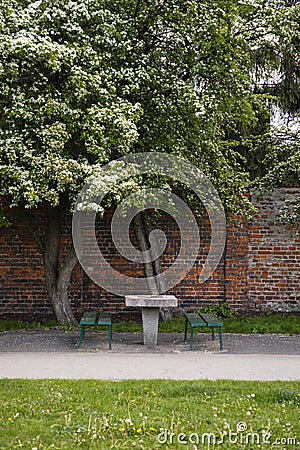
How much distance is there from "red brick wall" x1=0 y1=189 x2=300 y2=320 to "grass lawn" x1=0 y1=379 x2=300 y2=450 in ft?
18.2

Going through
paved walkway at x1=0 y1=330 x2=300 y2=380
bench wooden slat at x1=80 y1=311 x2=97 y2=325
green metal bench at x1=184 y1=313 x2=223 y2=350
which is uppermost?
bench wooden slat at x1=80 y1=311 x2=97 y2=325

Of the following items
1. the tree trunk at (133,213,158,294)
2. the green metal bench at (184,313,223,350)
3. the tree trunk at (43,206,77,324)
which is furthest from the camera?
the tree trunk at (133,213,158,294)

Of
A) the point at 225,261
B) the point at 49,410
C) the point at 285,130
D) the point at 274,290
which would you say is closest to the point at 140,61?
the point at 285,130

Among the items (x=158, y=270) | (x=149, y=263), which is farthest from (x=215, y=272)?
(x=149, y=263)

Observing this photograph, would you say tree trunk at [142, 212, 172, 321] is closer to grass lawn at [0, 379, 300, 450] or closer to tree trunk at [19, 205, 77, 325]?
tree trunk at [19, 205, 77, 325]

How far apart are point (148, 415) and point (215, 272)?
6859 millimetres

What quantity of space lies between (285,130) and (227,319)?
3608 millimetres

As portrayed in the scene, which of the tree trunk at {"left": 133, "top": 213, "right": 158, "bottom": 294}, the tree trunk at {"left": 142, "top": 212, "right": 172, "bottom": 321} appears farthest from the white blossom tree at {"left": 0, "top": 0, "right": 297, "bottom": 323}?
the tree trunk at {"left": 142, "top": 212, "right": 172, "bottom": 321}

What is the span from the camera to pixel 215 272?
11.6 meters

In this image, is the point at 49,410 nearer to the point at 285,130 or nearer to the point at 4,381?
the point at 4,381

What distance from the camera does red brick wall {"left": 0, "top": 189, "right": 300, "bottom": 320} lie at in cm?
A: 1142

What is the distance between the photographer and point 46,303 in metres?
11.4

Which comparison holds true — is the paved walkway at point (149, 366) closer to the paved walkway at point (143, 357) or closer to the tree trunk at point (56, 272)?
the paved walkway at point (143, 357)

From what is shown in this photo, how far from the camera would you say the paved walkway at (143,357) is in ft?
21.2
